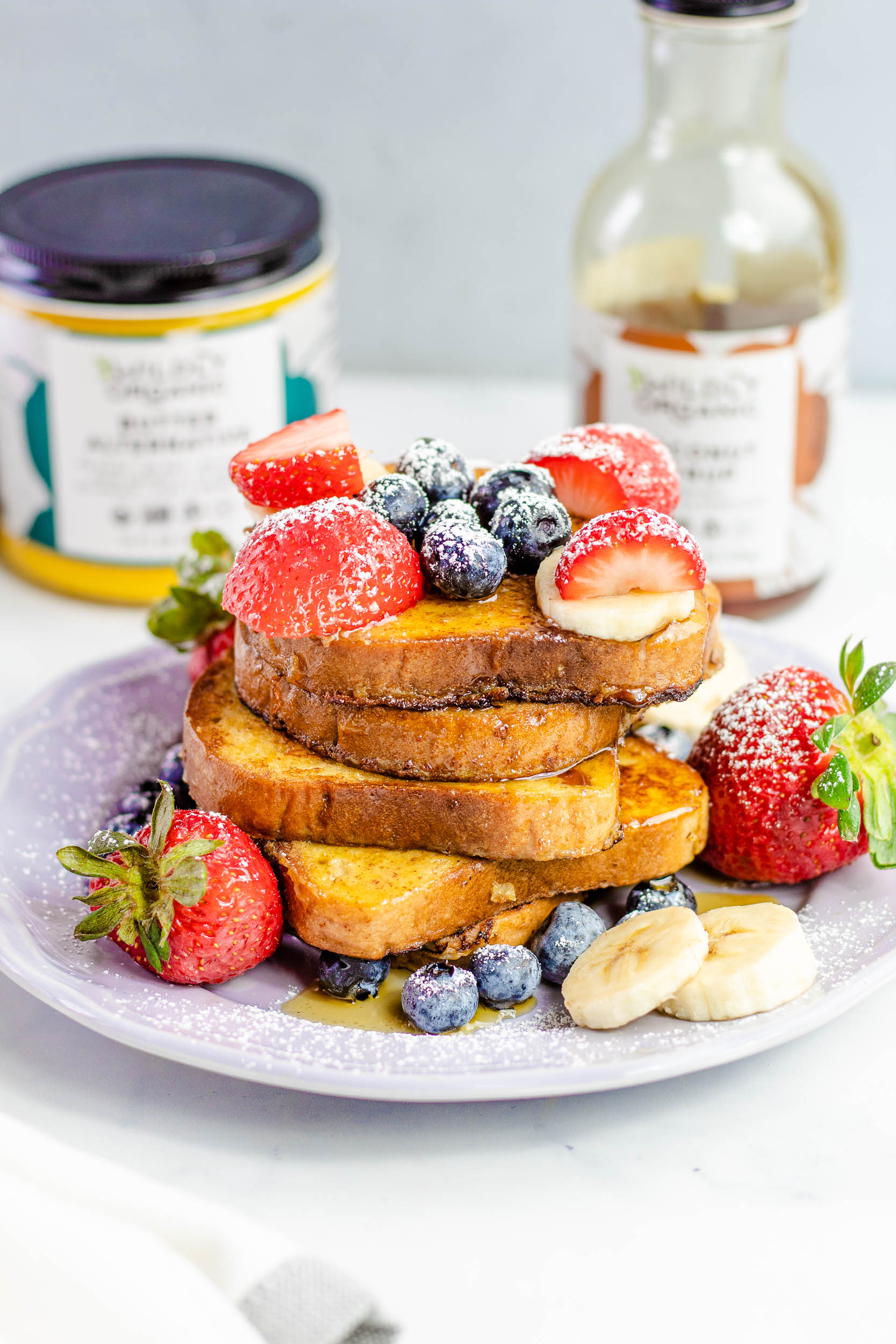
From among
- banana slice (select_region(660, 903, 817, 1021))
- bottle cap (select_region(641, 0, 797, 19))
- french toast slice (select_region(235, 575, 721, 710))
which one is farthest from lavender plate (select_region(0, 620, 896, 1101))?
bottle cap (select_region(641, 0, 797, 19))

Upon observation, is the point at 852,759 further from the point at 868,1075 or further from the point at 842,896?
the point at 868,1075

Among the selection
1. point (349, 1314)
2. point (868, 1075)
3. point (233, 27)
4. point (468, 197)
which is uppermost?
point (233, 27)

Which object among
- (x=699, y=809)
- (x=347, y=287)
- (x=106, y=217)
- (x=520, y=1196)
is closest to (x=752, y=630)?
(x=699, y=809)

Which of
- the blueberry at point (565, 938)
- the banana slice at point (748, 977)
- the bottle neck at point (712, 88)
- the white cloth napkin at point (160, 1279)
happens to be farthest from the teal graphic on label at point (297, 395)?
the white cloth napkin at point (160, 1279)

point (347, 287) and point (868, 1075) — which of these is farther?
point (347, 287)

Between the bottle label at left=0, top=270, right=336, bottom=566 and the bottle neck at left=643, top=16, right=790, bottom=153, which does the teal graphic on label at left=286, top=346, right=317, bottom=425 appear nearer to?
the bottle label at left=0, top=270, right=336, bottom=566

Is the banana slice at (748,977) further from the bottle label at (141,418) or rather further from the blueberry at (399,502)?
the bottle label at (141,418)

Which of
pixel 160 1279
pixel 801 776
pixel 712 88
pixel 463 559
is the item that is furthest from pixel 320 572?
pixel 712 88
